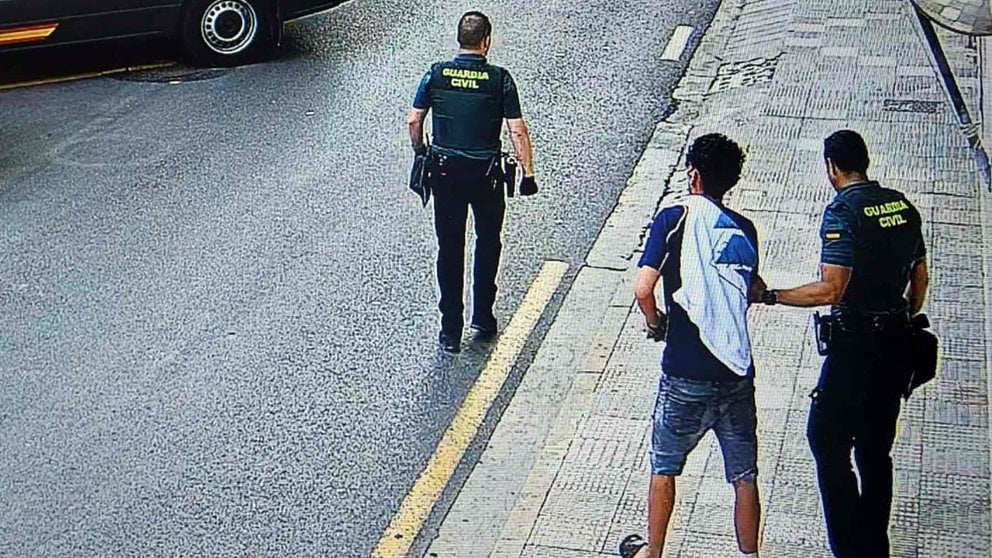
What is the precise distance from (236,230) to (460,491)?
3.61 metres

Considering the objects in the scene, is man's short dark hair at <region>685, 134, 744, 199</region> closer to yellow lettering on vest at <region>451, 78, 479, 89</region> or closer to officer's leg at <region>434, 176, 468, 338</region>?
yellow lettering on vest at <region>451, 78, 479, 89</region>

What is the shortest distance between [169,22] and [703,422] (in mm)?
9301

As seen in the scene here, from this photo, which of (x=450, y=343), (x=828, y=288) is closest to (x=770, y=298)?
(x=828, y=288)

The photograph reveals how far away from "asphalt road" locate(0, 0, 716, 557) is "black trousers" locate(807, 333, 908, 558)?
206 cm

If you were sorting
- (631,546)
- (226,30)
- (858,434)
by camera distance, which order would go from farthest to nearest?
(226,30), (631,546), (858,434)

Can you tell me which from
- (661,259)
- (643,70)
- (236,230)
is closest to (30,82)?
(236,230)

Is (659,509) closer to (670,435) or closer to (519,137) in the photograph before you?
(670,435)

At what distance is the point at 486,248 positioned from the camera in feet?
29.3

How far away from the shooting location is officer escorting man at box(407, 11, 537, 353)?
8547 millimetres

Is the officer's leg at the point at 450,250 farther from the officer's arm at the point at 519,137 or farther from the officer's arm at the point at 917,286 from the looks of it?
the officer's arm at the point at 917,286

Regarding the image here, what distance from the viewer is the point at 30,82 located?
552 inches

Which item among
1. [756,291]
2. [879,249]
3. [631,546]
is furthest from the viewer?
[631,546]

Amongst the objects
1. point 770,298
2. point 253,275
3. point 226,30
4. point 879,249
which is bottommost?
point 226,30

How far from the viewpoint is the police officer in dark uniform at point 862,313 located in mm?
6074
